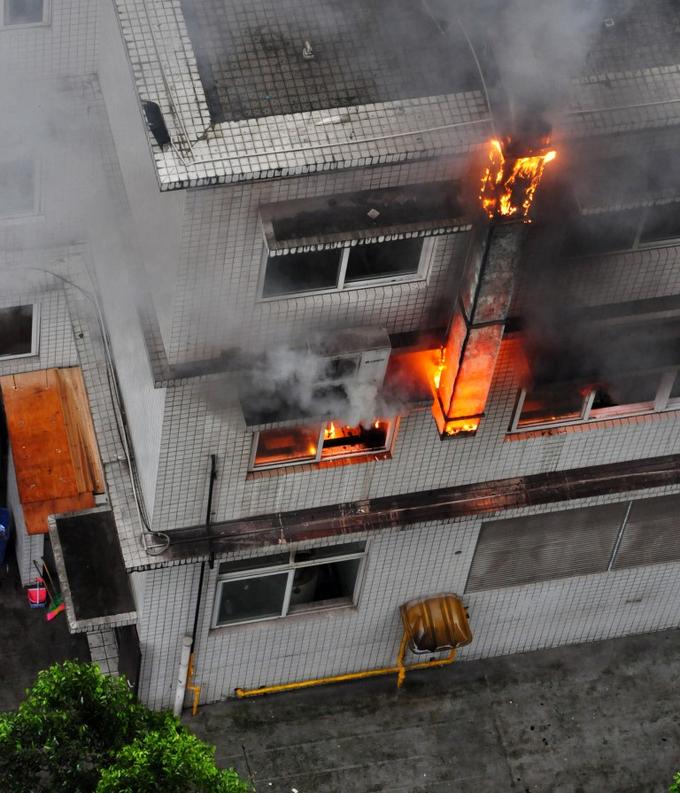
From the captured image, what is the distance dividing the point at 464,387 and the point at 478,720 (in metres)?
7.16

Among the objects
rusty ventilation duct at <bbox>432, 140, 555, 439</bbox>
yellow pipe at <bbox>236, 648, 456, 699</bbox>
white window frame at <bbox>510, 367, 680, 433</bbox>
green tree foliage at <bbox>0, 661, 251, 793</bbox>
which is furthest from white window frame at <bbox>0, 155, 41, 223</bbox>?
yellow pipe at <bbox>236, 648, 456, 699</bbox>

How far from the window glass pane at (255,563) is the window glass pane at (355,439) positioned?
2.13 m

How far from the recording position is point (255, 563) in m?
18.5

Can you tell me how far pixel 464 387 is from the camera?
15.5 m

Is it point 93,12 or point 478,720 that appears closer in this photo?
point 93,12

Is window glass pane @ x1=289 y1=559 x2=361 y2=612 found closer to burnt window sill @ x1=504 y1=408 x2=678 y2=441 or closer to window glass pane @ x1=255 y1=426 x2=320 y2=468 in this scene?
window glass pane @ x1=255 y1=426 x2=320 y2=468

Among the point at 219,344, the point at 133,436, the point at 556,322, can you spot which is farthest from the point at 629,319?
the point at 133,436

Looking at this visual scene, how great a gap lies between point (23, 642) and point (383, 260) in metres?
9.44

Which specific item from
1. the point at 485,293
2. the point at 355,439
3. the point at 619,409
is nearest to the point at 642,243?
the point at 485,293

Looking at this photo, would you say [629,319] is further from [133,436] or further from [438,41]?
[133,436]

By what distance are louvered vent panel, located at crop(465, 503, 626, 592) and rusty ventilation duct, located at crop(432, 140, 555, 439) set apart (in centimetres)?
357

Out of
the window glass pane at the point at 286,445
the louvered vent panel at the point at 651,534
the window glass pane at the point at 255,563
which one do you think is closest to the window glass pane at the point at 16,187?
the window glass pane at the point at 286,445

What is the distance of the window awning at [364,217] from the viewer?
13815mm

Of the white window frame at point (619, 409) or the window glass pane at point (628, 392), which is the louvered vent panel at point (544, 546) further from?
the window glass pane at point (628, 392)
